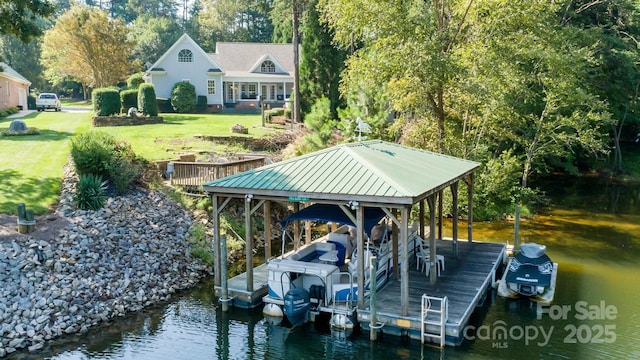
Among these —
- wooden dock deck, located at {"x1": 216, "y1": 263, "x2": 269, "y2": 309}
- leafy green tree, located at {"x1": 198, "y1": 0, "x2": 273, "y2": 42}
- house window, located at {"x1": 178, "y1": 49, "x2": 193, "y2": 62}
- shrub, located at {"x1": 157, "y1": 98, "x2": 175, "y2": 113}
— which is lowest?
wooden dock deck, located at {"x1": 216, "y1": 263, "x2": 269, "y2": 309}

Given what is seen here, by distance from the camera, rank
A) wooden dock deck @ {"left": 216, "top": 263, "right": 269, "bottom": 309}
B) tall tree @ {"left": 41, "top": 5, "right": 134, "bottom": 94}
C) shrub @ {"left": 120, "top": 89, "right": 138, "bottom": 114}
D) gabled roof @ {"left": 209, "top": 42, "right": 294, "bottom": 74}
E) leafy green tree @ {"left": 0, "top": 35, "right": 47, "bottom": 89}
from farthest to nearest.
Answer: leafy green tree @ {"left": 0, "top": 35, "right": 47, "bottom": 89} → gabled roof @ {"left": 209, "top": 42, "right": 294, "bottom": 74} → tall tree @ {"left": 41, "top": 5, "right": 134, "bottom": 94} → shrub @ {"left": 120, "top": 89, "right": 138, "bottom": 114} → wooden dock deck @ {"left": 216, "top": 263, "right": 269, "bottom": 309}

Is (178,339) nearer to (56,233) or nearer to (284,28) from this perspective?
(56,233)

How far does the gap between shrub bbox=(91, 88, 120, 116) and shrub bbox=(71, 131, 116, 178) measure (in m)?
14.5

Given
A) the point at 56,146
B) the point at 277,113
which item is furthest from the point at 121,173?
the point at 277,113

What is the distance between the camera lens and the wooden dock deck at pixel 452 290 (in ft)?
41.0

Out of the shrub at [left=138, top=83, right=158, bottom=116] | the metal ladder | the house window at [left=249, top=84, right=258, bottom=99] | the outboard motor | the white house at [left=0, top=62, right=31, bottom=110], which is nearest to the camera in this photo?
the metal ladder

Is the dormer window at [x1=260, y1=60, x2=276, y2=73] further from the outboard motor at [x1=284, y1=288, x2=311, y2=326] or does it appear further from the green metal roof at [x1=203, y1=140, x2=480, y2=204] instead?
the outboard motor at [x1=284, y1=288, x2=311, y2=326]

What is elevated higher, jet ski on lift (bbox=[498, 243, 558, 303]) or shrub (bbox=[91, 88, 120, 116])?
shrub (bbox=[91, 88, 120, 116])

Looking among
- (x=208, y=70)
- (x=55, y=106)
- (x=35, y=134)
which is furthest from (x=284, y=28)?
(x=35, y=134)

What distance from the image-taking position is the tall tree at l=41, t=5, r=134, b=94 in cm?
4766

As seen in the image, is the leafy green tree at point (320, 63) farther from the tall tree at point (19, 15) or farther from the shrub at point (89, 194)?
the shrub at point (89, 194)

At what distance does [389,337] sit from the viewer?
12.7 metres

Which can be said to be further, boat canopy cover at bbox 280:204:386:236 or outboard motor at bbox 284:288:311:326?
boat canopy cover at bbox 280:204:386:236

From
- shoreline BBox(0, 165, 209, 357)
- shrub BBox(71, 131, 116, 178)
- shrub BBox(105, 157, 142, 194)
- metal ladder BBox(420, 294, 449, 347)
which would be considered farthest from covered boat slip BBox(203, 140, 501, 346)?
shrub BBox(71, 131, 116, 178)
